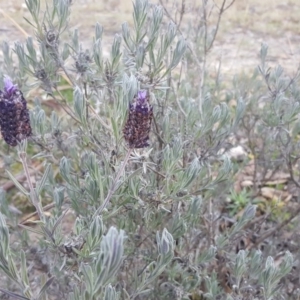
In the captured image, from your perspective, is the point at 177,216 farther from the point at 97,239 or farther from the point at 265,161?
the point at 265,161

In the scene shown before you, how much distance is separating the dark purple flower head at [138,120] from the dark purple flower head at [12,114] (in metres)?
0.27

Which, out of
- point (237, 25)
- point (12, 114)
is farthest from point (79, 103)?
point (237, 25)

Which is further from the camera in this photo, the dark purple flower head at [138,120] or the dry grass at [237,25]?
the dry grass at [237,25]

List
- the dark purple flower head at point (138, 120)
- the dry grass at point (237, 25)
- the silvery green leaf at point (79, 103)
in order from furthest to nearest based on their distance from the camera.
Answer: the dry grass at point (237, 25) < the silvery green leaf at point (79, 103) < the dark purple flower head at point (138, 120)

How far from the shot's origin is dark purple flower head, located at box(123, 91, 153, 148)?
1326 millimetres

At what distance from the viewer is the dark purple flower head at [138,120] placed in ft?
4.35

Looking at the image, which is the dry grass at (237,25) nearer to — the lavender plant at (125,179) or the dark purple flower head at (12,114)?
the lavender plant at (125,179)

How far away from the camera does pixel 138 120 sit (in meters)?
1.33

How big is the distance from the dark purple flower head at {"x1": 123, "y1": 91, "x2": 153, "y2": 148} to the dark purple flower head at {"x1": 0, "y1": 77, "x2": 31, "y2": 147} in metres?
0.27

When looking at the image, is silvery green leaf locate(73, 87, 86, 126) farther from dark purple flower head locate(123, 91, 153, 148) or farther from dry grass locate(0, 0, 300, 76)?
dry grass locate(0, 0, 300, 76)

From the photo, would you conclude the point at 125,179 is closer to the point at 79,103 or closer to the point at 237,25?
the point at 79,103

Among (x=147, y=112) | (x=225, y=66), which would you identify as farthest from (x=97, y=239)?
(x=225, y=66)

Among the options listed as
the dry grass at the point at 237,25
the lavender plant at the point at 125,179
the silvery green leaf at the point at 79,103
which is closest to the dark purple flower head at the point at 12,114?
the lavender plant at the point at 125,179

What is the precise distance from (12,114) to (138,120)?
1.07 feet
